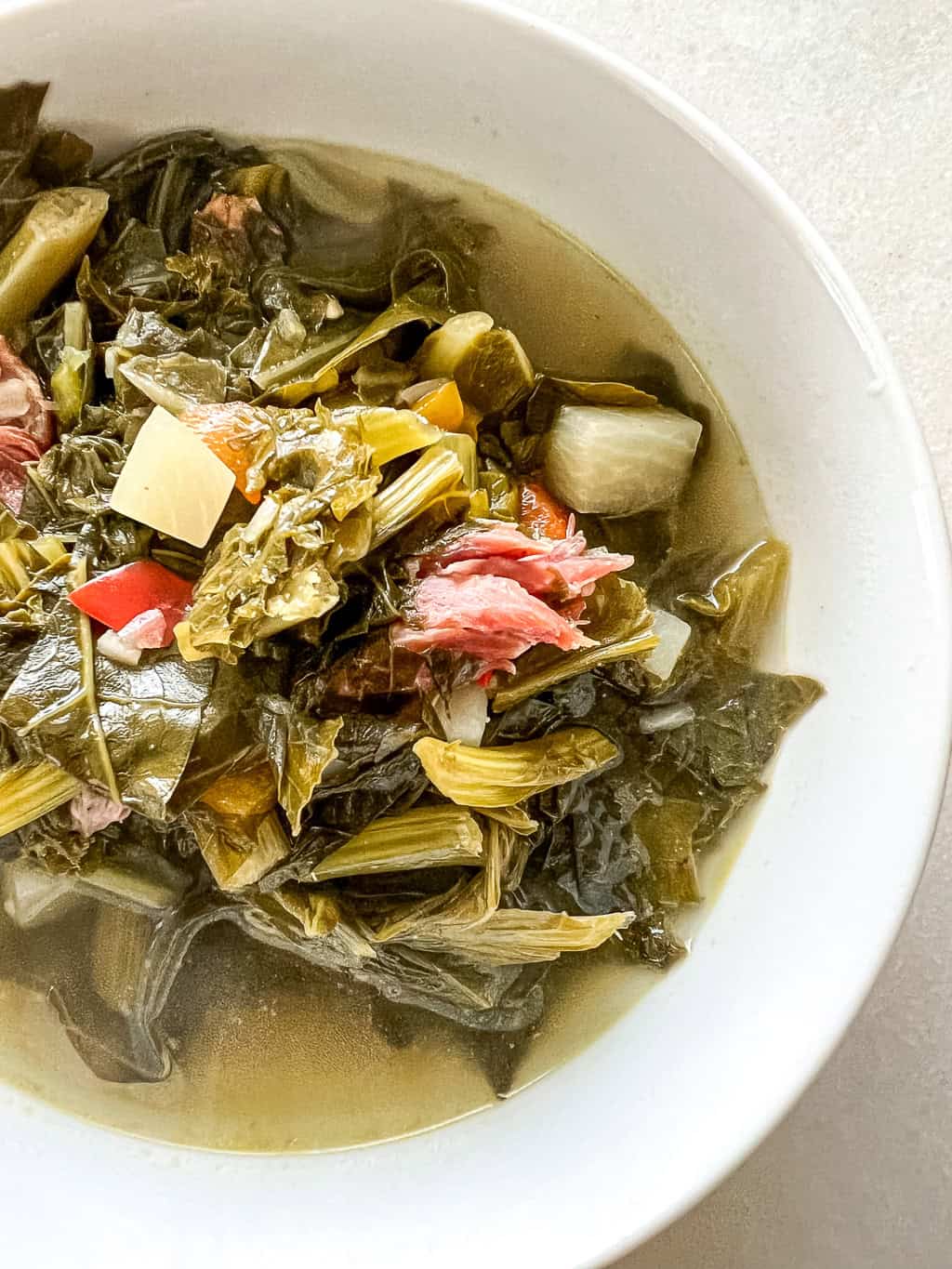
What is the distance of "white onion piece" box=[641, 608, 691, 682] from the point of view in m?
1.78

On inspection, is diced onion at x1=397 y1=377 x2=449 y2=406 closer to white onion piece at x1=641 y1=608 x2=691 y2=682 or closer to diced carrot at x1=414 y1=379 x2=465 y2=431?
diced carrot at x1=414 y1=379 x2=465 y2=431

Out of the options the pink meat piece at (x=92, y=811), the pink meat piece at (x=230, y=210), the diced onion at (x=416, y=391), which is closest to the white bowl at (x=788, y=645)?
the pink meat piece at (x=230, y=210)

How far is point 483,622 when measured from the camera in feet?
4.92

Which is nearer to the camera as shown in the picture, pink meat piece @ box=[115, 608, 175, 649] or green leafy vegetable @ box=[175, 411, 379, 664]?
green leafy vegetable @ box=[175, 411, 379, 664]

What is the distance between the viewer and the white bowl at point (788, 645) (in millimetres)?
1570

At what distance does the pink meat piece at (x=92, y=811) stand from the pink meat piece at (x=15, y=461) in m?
0.48

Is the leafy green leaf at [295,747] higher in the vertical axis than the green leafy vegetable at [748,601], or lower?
lower

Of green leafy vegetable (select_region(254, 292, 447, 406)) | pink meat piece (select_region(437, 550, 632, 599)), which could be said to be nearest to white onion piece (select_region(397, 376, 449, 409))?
green leafy vegetable (select_region(254, 292, 447, 406))

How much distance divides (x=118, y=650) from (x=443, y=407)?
64 cm

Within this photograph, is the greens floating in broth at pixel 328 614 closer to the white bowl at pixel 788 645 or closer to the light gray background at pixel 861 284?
the white bowl at pixel 788 645

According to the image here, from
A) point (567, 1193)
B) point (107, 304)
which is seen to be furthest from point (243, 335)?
point (567, 1193)

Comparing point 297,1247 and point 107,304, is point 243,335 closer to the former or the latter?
point 107,304

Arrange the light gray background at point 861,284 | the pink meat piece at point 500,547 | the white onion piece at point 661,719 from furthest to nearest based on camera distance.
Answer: the light gray background at point 861,284 < the white onion piece at point 661,719 < the pink meat piece at point 500,547

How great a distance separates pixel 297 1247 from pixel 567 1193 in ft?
1.55
